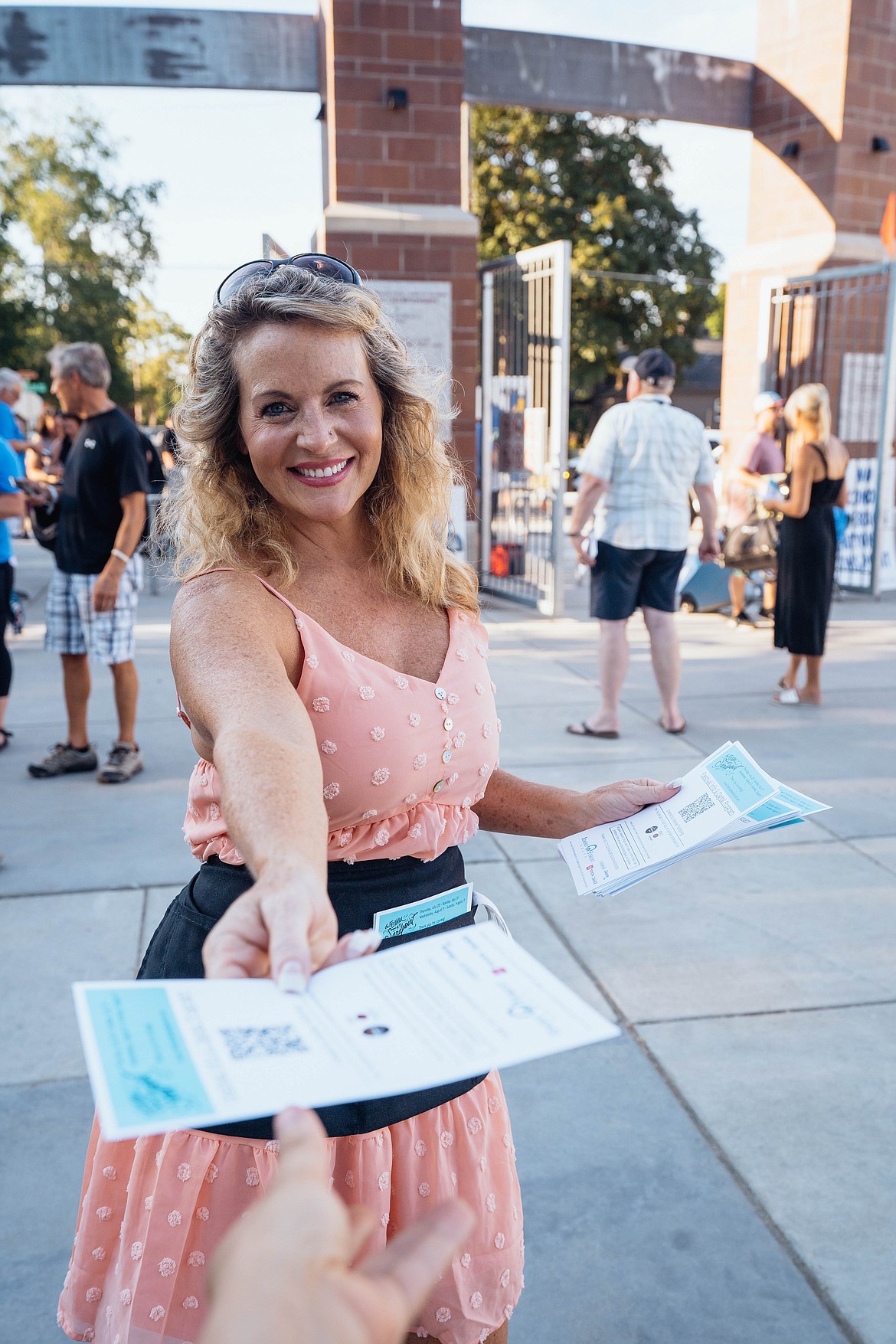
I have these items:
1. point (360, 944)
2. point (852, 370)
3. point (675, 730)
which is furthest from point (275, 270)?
point (852, 370)

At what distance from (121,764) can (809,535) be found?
13.8 ft

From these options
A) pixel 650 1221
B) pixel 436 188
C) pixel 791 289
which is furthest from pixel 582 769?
pixel 791 289

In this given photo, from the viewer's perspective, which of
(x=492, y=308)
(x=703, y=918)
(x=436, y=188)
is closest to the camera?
(x=703, y=918)

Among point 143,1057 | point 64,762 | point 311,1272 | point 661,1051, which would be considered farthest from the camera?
point 64,762

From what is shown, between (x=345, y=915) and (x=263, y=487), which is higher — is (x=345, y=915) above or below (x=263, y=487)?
below

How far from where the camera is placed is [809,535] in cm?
665

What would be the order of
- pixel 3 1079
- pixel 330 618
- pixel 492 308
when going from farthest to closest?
pixel 492 308
pixel 3 1079
pixel 330 618

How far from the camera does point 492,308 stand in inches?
403

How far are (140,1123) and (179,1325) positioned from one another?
916 mm

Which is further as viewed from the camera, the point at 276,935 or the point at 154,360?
the point at 154,360

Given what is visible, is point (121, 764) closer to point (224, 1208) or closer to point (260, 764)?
point (224, 1208)

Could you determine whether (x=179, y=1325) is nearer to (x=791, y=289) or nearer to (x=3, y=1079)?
(x=3, y=1079)

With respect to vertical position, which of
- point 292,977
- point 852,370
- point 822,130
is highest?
point 822,130

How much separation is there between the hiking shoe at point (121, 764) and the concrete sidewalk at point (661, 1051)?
0.09m
